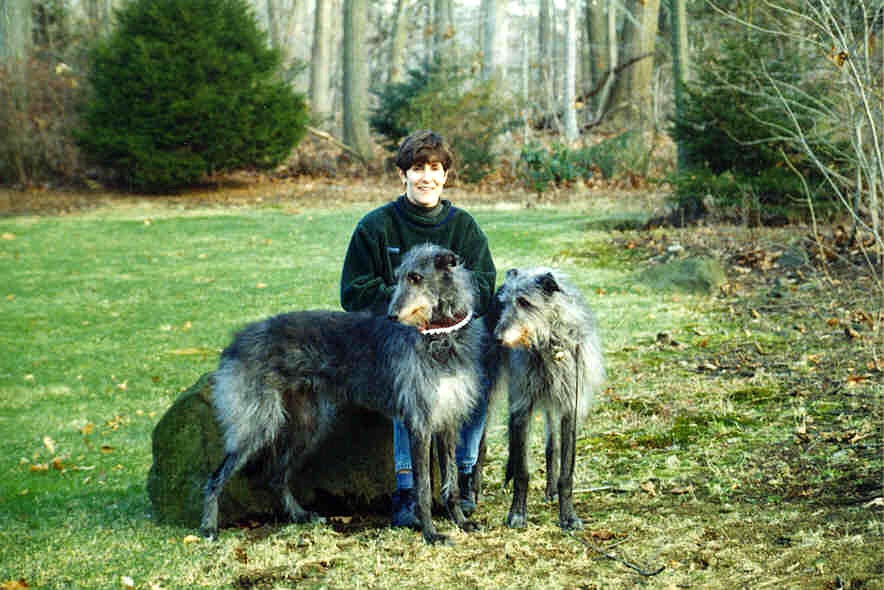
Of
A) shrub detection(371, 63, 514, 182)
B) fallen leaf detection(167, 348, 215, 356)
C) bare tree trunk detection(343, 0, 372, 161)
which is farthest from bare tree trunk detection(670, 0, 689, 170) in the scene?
fallen leaf detection(167, 348, 215, 356)

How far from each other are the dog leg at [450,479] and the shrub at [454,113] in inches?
763

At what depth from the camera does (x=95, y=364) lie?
1076 cm

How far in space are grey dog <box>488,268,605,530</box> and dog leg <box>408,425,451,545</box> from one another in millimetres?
505

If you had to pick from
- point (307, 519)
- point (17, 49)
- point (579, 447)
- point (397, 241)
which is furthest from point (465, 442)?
point (17, 49)

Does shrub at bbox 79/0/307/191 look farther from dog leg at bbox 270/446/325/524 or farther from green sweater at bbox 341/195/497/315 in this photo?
dog leg at bbox 270/446/325/524

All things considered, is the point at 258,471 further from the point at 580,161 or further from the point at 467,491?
the point at 580,161

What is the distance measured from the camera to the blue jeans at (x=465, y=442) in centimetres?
557

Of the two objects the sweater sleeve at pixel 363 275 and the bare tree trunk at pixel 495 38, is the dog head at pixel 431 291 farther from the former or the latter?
the bare tree trunk at pixel 495 38

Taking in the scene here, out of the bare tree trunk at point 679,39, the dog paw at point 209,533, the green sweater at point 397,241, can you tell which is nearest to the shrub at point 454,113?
the bare tree trunk at point 679,39

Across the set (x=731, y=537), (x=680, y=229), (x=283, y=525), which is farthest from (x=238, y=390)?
(x=680, y=229)

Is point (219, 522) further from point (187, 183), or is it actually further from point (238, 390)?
point (187, 183)

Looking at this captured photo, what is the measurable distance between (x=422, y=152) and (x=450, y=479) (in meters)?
2.02

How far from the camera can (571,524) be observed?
→ 17.3 feet

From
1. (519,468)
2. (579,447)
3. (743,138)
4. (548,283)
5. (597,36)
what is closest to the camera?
(548,283)
